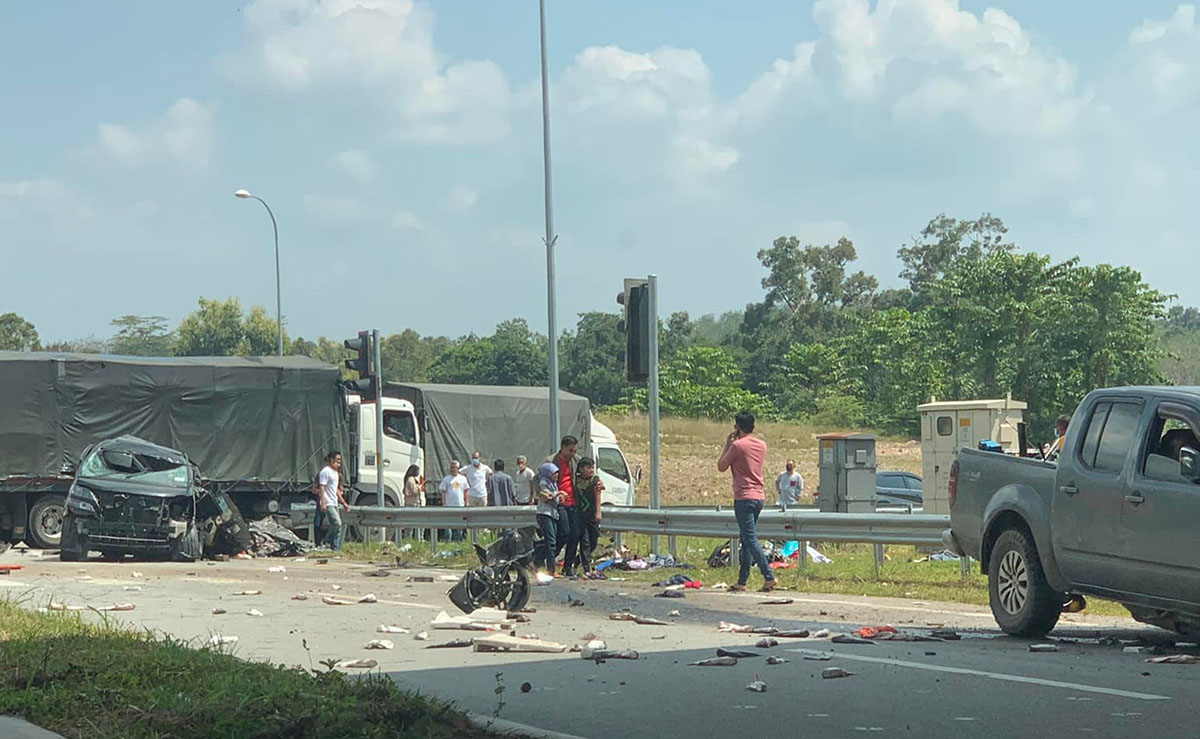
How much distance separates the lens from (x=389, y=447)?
30.7 m

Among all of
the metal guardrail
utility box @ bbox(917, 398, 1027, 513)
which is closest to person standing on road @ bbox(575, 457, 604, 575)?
the metal guardrail

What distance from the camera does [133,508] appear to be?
21.9 metres

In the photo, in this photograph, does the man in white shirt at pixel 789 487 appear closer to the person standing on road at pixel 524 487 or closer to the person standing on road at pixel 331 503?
the person standing on road at pixel 524 487

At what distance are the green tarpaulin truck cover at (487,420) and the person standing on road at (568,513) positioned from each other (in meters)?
12.6

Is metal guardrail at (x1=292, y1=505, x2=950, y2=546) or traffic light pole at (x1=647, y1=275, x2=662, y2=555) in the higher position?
traffic light pole at (x1=647, y1=275, x2=662, y2=555)

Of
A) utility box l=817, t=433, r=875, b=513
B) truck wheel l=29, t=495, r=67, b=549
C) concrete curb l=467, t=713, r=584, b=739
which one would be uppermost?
utility box l=817, t=433, r=875, b=513

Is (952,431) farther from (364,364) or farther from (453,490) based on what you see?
(364,364)

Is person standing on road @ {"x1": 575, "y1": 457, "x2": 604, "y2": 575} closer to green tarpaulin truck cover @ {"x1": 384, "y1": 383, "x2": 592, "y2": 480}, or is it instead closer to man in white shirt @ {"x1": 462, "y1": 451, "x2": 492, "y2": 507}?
man in white shirt @ {"x1": 462, "y1": 451, "x2": 492, "y2": 507}

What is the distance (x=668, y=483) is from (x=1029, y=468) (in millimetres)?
45641

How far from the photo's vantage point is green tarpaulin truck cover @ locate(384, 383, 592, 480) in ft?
106

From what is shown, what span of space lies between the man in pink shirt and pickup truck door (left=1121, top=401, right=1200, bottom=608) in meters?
6.14

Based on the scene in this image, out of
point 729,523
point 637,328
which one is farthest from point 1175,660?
point 637,328

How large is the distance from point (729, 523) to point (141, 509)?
904cm

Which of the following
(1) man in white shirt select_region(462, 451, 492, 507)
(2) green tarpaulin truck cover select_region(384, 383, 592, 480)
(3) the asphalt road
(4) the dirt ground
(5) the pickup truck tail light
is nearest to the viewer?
(3) the asphalt road
